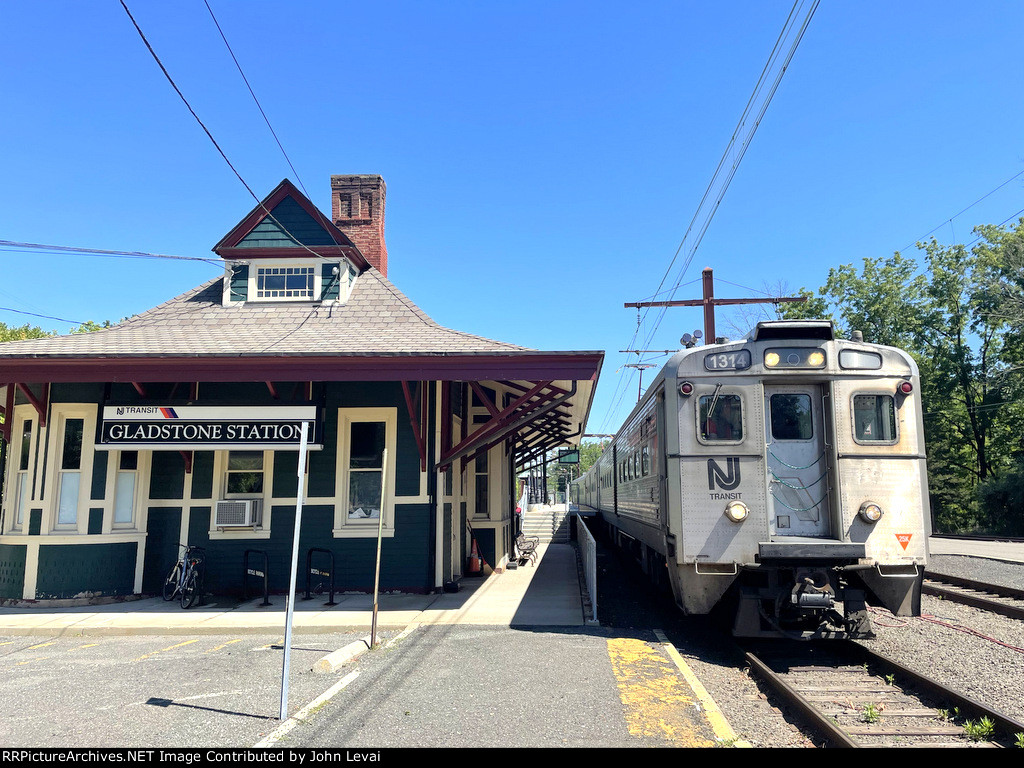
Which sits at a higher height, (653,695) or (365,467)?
(365,467)

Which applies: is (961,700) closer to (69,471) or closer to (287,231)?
(69,471)

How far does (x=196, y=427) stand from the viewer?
10500mm

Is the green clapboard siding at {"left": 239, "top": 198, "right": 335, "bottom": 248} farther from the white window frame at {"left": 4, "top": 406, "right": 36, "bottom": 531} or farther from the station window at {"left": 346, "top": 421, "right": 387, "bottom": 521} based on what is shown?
the white window frame at {"left": 4, "top": 406, "right": 36, "bottom": 531}

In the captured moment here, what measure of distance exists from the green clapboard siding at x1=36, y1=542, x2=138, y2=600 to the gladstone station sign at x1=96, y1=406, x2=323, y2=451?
1678 millimetres

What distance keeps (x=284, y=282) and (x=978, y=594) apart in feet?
44.8

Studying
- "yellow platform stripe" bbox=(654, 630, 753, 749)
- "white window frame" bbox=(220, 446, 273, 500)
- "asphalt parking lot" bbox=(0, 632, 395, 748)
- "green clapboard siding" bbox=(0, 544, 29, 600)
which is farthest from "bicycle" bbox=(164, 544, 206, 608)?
"yellow platform stripe" bbox=(654, 630, 753, 749)

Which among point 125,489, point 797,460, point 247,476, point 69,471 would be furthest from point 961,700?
point 69,471

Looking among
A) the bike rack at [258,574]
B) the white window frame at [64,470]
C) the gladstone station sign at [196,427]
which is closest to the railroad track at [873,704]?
the bike rack at [258,574]

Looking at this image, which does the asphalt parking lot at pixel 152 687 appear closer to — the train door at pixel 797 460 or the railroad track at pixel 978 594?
the train door at pixel 797 460

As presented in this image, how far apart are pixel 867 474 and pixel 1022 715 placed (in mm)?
2579

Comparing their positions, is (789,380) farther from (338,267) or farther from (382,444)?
(338,267)

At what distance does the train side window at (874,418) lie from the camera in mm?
7410

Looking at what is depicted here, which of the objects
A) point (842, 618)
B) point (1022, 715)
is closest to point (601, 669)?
point (842, 618)

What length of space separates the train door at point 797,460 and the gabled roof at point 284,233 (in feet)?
29.5
